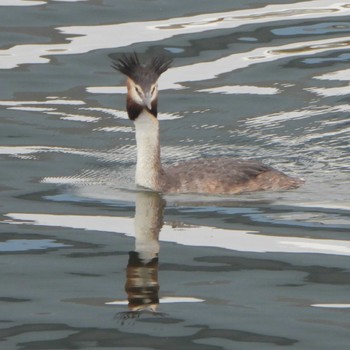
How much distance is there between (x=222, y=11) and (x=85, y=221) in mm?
8978

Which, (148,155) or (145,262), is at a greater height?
(148,155)

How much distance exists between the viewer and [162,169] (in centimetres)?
1402

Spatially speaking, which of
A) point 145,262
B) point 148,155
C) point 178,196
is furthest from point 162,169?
point 145,262

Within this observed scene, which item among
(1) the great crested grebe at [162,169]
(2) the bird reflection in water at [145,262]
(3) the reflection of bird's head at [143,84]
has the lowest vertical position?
(2) the bird reflection in water at [145,262]

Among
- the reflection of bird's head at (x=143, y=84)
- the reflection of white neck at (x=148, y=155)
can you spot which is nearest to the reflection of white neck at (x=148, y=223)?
the reflection of white neck at (x=148, y=155)

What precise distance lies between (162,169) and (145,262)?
10.0ft

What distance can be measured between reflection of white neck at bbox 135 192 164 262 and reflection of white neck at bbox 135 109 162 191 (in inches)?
6.6

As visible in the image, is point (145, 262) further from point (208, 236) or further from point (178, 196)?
point (178, 196)

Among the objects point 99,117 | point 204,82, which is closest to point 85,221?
point 99,117

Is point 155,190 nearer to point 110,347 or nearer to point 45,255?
point 45,255

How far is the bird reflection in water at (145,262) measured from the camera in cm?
999

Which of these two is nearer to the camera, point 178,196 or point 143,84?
point 143,84

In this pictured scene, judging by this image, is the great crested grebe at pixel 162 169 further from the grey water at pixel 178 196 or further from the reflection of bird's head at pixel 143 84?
the grey water at pixel 178 196

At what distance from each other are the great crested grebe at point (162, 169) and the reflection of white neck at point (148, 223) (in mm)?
245
